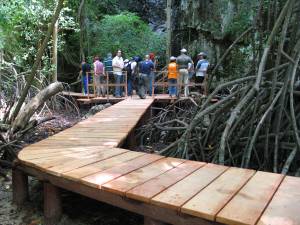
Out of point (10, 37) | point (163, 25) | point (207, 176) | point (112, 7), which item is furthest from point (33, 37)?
point (207, 176)

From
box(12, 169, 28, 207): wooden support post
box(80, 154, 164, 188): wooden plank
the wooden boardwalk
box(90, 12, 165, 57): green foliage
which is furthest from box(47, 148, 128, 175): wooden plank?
box(90, 12, 165, 57): green foliage

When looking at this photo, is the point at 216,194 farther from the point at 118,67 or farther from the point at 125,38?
the point at 125,38

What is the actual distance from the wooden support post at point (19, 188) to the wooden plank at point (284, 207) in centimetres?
266

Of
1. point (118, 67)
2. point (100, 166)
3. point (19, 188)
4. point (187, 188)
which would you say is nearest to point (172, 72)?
point (118, 67)

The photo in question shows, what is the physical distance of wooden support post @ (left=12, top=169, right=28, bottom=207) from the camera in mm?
4141

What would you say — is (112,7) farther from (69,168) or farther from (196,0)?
(69,168)

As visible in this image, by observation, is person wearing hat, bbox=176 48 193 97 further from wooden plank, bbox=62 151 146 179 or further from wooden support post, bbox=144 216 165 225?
wooden support post, bbox=144 216 165 225

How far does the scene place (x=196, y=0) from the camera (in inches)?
662

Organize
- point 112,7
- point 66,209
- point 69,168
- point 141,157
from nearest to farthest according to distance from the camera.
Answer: point 69,168 < point 141,157 < point 66,209 < point 112,7

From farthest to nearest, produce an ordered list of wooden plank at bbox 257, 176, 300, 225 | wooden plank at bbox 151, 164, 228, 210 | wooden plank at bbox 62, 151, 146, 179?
wooden plank at bbox 62, 151, 146, 179 → wooden plank at bbox 151, 164, 228, 210 → wooden plank at bbox 257, 176, 300, 225

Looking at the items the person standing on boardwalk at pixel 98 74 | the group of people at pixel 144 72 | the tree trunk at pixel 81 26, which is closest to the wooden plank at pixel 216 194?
the group of people at pixel 144 72

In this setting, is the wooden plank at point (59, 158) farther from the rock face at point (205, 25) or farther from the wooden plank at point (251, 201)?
the rock face at point (205, 25)

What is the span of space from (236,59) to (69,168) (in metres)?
12.7

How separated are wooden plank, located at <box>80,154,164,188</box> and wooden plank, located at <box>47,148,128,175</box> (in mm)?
324
